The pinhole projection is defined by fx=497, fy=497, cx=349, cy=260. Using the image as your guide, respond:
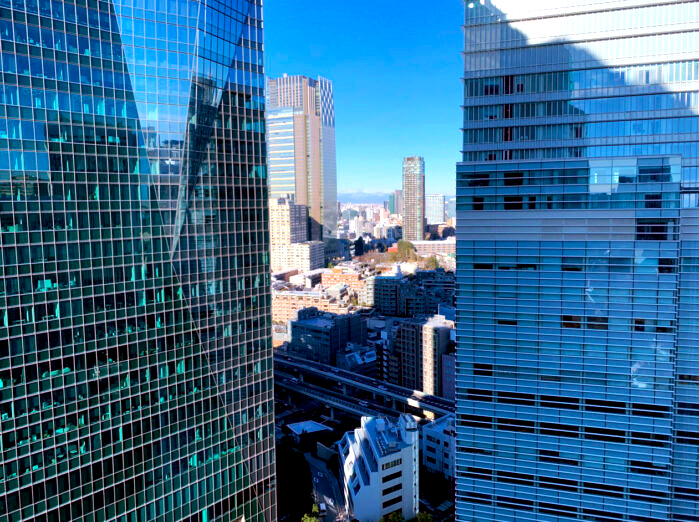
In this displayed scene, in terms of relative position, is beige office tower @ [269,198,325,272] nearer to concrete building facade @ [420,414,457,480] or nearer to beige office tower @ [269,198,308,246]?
beige office tower @ [269,198,308,246]

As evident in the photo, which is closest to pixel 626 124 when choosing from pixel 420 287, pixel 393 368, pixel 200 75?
pixel 200 75

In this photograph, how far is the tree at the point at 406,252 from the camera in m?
183

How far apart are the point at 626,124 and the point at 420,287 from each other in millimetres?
92623

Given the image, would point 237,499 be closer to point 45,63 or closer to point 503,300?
point 503,300

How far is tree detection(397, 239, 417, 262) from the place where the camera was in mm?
182750

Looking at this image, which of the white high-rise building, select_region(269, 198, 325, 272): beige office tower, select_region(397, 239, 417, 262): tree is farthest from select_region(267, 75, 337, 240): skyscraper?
the white high-rise building

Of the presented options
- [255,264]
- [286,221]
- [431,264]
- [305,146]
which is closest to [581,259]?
[255,264]

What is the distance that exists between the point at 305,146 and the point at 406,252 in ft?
177

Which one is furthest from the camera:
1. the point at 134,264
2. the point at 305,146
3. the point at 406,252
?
the point at 406,252

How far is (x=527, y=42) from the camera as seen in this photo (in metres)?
29.8

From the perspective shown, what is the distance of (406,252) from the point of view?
186m

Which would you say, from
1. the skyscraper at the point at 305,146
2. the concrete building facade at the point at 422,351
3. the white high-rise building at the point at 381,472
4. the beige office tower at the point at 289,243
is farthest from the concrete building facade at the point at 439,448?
the skyscraper at the point at 305,146

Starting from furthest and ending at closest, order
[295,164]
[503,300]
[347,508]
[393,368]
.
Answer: [295,164], [393,368], [347,508], [503,300]

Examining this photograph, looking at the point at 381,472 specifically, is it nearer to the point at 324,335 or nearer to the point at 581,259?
the point at 581,259
